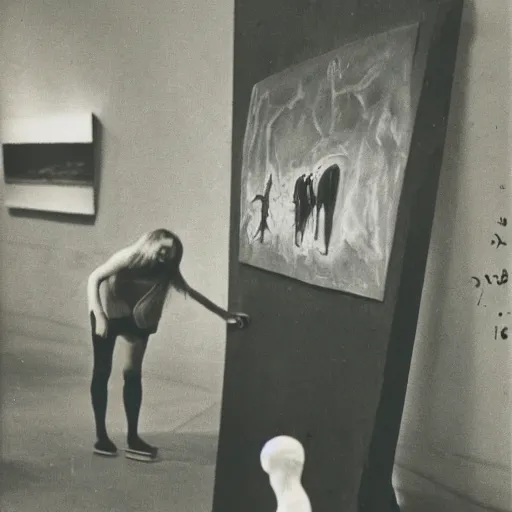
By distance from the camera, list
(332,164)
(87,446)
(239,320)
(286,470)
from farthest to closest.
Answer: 1. (87,446)
2. (239,320)
3. (332,164)
4. (286,470)

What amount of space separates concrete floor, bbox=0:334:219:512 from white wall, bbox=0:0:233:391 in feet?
0.27

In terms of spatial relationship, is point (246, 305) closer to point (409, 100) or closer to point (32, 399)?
point (409, 100)

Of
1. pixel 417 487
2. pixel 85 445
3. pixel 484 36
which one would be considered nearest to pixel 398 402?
pixel 417 487

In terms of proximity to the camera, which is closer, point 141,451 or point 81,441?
point 141,451

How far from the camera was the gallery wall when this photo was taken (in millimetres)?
1435

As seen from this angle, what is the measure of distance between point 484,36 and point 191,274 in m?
0.82

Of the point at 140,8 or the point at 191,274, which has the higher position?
the point at 140,8

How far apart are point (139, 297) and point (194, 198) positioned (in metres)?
0.28

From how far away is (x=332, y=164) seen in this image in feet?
4.73

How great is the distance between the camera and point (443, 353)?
152cm

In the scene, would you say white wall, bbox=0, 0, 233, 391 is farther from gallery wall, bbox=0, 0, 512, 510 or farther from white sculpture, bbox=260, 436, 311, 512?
white sculpture, bbox=260, 436, 311, 512

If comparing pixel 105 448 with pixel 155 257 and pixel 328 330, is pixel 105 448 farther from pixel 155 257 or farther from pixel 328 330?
pixel 328 330

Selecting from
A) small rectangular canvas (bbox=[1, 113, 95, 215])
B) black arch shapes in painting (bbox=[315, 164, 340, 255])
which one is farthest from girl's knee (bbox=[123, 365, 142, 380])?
black arch shapes in painting (bbox=[315, 164, 340, 255])

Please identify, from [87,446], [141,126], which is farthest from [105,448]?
[141,126]
